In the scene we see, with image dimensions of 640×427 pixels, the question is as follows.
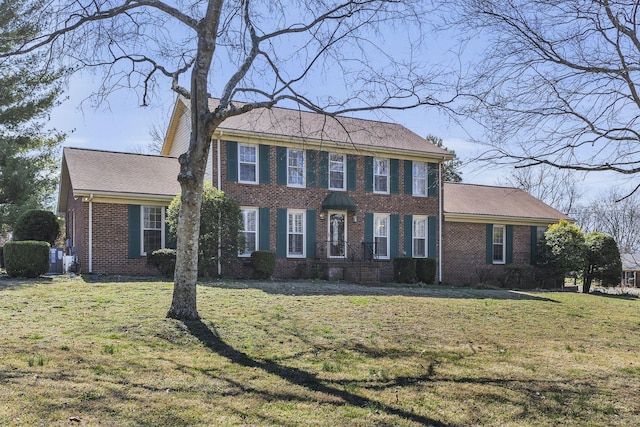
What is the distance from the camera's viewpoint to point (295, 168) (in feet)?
63.8

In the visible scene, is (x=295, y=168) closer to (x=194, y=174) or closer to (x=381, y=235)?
(x=381, y=235)

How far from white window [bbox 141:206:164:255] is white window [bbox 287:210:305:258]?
4.24m

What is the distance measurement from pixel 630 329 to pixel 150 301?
9.75 metres

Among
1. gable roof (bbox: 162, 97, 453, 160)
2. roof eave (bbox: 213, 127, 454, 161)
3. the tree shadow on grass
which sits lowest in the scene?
the tree shadow on grass

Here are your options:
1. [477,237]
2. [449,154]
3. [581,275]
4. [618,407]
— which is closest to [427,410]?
[618,407]

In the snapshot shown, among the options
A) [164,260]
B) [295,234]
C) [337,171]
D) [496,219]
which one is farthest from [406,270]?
[164,260]

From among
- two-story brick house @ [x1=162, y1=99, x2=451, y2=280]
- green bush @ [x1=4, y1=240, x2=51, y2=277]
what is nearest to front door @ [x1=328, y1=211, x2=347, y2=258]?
two-story brick house @ [x1=162, y1=99, x2=451, y2=280]

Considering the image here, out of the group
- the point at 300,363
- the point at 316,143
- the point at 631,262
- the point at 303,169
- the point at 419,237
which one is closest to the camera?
the point at 300,363

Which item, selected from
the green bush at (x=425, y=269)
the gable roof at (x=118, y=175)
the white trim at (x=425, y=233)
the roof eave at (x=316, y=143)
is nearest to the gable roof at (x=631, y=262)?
the white trim at (x=425, y=233)

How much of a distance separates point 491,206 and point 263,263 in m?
11.6

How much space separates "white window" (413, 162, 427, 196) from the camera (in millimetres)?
21688

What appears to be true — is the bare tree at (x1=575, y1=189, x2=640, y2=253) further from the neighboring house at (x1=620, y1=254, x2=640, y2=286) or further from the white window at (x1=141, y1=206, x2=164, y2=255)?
the white window at (x1=141, y1=206, x2=164, y2=255)

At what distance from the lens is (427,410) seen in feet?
17.7

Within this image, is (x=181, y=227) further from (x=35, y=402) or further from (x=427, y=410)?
(x=427, y=410)
